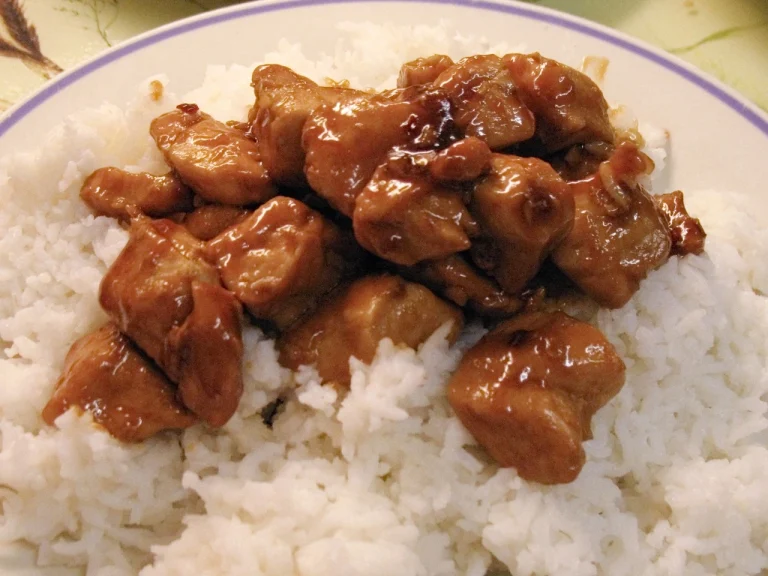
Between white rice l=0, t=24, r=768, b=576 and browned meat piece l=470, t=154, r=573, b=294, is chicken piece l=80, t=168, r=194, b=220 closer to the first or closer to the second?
white rice l=0, t=24, r=768, b=576

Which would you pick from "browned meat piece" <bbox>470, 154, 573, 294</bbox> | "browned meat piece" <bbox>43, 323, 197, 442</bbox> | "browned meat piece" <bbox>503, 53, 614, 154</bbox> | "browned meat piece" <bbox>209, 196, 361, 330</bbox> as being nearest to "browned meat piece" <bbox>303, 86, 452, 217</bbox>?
"browned meat piece" <bbox>209, 196, 361, 330</bbox>

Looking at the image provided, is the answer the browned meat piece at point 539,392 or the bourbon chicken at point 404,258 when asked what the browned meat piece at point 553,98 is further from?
the browned meat piece at point 539,392

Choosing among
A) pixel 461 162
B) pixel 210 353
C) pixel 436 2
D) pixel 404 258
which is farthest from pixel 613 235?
pixel 436 2

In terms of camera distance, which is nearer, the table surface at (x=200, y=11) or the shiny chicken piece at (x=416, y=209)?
the shiny chicken piece at (x=416, y=209)

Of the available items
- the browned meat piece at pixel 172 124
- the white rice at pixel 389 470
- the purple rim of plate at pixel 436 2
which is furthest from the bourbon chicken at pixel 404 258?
the purple rim of plate at pixel 436 2

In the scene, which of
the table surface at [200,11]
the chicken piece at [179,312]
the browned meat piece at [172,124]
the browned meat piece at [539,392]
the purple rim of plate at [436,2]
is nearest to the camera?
the browned meat piece at [539,392]

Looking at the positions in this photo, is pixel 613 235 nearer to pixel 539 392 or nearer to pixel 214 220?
pixel 539 392

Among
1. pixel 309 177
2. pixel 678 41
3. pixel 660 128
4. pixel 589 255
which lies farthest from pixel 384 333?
pixel 678 41
